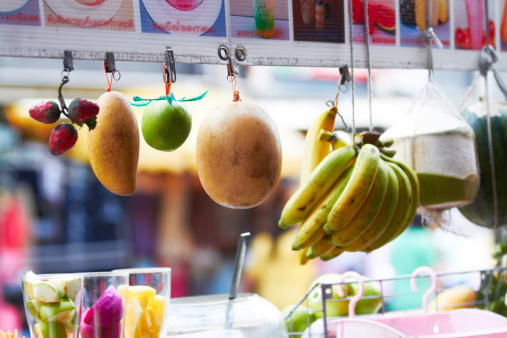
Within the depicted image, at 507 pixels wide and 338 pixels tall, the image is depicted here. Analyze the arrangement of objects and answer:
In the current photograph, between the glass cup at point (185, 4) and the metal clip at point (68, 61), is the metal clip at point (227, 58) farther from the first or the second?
the metal clip at point (68, 61)

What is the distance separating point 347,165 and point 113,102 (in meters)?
0.57

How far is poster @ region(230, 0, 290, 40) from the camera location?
146 centimetres

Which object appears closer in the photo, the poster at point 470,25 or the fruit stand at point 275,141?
the fruit stand at point 275,141

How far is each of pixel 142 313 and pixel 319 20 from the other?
3.05 ft

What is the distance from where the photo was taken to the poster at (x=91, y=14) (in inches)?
50.4

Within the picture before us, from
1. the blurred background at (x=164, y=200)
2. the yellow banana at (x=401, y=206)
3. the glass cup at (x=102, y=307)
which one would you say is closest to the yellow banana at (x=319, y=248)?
the yellow banana at (x=401, y=206)

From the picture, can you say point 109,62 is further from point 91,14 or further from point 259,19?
point 259,19

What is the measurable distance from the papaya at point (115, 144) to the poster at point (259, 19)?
400 mm

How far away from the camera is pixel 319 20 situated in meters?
1.57

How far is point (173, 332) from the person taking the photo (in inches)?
51.1

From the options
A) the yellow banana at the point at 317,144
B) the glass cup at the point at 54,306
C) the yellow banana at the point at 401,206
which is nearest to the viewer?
the glass cup at the point at 54,306

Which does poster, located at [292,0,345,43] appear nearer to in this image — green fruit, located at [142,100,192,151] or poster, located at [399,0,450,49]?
poster, located at [399,0,450,49]

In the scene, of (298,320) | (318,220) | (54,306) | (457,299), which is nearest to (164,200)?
(298,320)

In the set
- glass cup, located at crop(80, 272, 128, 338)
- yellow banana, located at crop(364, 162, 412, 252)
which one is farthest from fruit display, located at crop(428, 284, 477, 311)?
glass cup, located at crop(80, 272, 128, 338)
